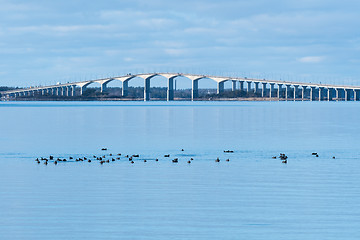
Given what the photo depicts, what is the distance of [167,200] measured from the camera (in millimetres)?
15461

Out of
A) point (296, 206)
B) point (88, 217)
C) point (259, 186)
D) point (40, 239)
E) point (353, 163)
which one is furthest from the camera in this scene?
point (353, 163)

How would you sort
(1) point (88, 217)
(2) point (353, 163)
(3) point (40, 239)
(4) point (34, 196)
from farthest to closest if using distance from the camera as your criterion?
(2) point (353, 163)
(4) point (34, 196)
(1) point (88, 217)
(3) point (40, 239)

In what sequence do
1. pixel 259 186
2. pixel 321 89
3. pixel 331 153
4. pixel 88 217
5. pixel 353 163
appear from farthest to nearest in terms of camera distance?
pixel 321 89, pixel 331 153, pixel 353 163, pixel 259 186, pixel 88 217

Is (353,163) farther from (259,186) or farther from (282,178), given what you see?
(259,186)

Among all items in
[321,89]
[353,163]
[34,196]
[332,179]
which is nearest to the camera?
[34,196]

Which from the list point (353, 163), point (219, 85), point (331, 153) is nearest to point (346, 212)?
point (353, 163)

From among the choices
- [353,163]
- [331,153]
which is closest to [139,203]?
[353,163]

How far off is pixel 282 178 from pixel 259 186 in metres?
1.74

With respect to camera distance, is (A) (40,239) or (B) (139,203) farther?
(B) (139,203)

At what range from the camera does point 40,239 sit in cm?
1159

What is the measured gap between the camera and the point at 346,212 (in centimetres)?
1396

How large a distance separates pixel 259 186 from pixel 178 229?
5.99m

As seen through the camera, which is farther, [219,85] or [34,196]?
[219,85]

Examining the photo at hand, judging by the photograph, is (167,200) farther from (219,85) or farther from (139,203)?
(219,85)
